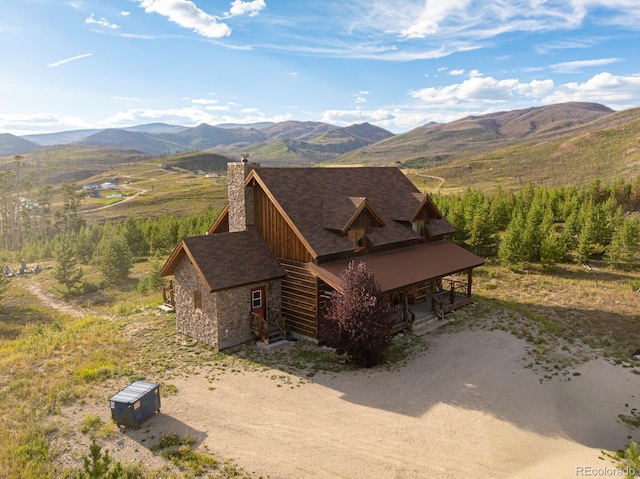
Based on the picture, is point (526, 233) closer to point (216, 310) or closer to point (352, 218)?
point (352, 218)

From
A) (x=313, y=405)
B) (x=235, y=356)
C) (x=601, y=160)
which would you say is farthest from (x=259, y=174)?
(x=601, y=160)

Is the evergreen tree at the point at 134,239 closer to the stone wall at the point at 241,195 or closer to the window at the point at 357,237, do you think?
the stone wall at the point at 241,195

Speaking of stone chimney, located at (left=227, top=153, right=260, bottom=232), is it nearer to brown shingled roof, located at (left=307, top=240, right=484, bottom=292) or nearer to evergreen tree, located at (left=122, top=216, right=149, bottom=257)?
brown shingled roof, located at (left=307, top=240, right=484, bottom=292)

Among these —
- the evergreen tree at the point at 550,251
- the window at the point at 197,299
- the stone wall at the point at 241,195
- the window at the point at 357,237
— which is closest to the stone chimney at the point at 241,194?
the stone wall at the point at 241,195

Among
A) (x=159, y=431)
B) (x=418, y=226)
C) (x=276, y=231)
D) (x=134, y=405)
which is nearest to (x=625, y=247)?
(x=418, y=226)

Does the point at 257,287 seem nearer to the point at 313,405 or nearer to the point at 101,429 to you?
the point at 313,405
